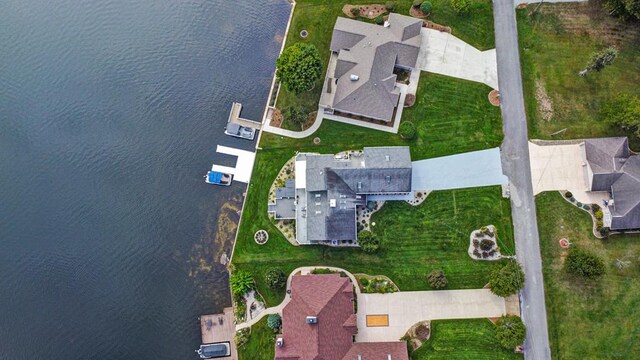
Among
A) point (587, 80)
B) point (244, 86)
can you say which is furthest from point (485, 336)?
point (244, 86)

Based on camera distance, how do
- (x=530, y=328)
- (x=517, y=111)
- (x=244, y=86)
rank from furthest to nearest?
(x=244, y=86), (x=517, y=111), (x=530, y=328)

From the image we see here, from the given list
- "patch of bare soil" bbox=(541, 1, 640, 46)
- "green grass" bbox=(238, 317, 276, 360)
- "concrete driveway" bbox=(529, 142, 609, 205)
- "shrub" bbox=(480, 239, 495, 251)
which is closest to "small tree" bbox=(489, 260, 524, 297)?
"shrub" bbox=(480, 239, 495, 251)

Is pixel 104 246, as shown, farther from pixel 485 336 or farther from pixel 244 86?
pixel 485 336

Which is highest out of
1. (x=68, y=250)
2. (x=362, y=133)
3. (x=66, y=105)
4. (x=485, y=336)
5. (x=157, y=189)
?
(x=66, y=105)

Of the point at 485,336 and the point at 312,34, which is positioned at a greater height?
the point at 312,34

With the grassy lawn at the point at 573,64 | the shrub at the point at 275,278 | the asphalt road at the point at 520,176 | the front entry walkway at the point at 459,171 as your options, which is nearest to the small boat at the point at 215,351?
the shrub at the point at 275,278

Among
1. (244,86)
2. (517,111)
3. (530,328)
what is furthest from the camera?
(244,86)

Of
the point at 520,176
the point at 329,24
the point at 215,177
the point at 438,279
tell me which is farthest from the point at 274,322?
the point at 329,24
